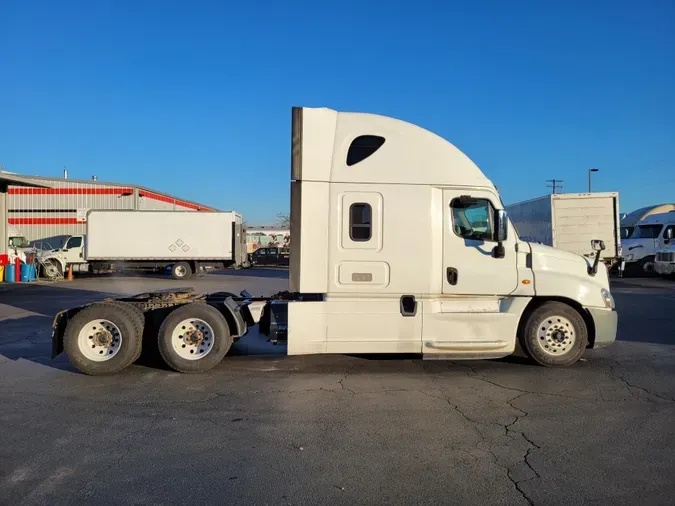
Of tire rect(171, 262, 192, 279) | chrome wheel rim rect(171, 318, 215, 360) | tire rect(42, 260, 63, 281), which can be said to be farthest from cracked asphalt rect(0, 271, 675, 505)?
tire rect(42, 260, 63, 281)

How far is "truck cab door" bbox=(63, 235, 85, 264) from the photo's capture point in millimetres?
25781

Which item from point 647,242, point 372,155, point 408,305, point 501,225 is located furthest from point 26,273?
point 647,242

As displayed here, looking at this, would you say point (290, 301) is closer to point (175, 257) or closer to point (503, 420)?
point (503, 420)

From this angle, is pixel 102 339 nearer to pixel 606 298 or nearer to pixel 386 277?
pixel 386 277

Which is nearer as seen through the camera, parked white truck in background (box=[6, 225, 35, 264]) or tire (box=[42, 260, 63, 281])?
parked white truck in background (box=[6, 225, 35, 264])

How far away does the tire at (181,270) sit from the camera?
2504 centimetres

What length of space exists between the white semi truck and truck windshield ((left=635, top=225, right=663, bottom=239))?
854 inches

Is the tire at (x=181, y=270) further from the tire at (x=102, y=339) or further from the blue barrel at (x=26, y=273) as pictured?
the tire at (x=102, y=339)

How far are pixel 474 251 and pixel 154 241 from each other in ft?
68.1

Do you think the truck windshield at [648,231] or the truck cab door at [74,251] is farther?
the truck cab door at [74,251]

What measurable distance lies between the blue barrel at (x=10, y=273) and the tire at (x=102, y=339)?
19.2 m

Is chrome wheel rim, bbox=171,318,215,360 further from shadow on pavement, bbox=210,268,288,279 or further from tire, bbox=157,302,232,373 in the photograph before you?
shadow on pavement, bbox=210,268,288,279

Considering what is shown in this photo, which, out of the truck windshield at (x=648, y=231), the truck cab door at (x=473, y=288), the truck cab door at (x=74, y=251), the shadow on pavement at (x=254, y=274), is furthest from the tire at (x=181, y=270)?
the truck windshield at (x=648, y=231)

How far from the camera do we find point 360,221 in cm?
674
